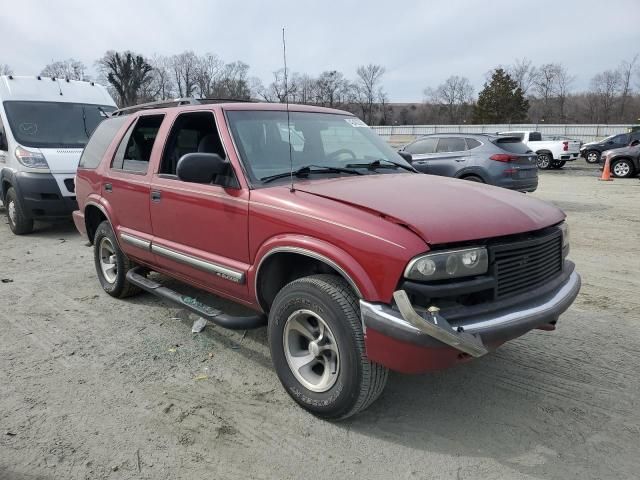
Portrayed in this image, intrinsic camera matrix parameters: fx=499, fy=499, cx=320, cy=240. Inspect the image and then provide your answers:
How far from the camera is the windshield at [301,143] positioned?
365 cm

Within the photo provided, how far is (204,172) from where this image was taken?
3.37 meters

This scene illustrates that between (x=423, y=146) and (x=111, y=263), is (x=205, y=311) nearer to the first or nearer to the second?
(x=111, y=263)

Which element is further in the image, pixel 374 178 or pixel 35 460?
pixel 374 178

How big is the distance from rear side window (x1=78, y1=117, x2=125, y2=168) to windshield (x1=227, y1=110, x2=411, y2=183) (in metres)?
2.03

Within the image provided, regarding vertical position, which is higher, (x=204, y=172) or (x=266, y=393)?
(x=204, y=172)

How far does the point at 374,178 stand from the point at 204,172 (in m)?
1.21

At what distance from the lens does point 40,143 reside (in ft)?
28.2

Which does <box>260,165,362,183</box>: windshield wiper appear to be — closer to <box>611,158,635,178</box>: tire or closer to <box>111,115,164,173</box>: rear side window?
<box>111,115,164,173</box>: rear side window

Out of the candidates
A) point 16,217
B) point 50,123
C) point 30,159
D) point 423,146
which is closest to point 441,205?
point 30,159

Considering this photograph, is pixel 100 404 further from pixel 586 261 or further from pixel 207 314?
pixel 586 261

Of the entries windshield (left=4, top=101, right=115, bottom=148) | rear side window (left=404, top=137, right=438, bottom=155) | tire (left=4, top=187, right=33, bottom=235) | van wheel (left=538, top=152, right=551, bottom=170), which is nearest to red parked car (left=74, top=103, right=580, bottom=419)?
tire (left=4, top=187, right=33, bottom=235)

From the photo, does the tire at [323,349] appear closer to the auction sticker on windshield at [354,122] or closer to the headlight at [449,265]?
the headlight at [449,265]

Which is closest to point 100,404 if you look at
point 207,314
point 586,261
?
point 207,314

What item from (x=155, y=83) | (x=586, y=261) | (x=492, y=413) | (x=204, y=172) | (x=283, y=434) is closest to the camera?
(x=283, y=434)
